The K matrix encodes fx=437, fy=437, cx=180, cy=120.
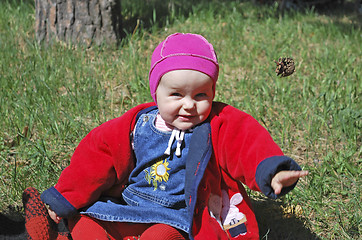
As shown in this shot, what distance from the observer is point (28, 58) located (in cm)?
441

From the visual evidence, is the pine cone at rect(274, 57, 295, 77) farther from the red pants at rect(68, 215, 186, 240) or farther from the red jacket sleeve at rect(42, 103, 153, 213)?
the red pants at rect(68, 215, 186, 240)

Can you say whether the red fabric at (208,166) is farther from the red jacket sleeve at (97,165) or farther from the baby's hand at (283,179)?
the baby's hand at (283,179)

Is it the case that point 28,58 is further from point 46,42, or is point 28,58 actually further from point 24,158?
point 24,158

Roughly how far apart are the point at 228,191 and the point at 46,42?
3109mm

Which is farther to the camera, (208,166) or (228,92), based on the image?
(228,92)

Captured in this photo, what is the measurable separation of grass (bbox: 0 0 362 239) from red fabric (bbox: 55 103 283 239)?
590mm

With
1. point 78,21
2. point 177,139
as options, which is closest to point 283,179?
point 177,139

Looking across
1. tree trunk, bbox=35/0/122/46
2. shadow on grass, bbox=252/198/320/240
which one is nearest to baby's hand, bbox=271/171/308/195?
shadow on grass, bbox=252/198/320/240

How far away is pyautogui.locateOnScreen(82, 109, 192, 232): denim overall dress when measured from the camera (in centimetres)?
233

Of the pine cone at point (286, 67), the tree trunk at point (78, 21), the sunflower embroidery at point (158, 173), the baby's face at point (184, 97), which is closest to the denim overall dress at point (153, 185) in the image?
the sunflower embroidery at point (158, 173)

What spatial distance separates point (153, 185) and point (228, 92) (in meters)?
2.06

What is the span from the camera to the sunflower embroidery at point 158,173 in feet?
7.77

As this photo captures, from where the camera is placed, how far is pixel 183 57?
2197 millimetres

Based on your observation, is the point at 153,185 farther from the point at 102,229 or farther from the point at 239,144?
the point at 239,144
